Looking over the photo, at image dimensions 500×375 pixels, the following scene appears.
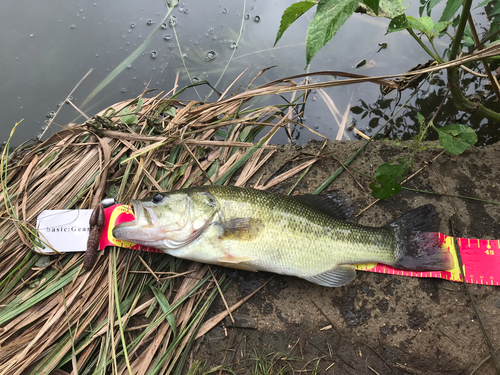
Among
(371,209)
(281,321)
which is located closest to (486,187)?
(371,209)

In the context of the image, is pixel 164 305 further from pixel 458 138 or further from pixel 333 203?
pixel 458 138

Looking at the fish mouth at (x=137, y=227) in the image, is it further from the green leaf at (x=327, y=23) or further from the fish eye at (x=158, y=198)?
the green leaf at (x=327, y=23)

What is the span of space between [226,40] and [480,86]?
138 inches

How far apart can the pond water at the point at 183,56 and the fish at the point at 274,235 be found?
1.49 m

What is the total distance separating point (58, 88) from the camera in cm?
397

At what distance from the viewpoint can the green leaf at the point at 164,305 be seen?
101 inches

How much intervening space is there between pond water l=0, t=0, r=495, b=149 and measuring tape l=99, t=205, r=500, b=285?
61.4 inches

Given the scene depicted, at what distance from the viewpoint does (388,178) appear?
105 inches

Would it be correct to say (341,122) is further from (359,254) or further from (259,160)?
(359,254)

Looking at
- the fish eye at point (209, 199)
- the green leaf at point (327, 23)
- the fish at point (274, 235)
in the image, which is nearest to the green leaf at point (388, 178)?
the fish at point (274, 235)

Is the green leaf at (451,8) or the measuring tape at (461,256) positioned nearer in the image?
the green leaf at (451,8)

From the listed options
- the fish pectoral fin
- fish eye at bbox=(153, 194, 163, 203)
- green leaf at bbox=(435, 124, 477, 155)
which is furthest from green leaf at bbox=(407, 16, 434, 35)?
fish eye at bbox=(153, 194, 163, 203)

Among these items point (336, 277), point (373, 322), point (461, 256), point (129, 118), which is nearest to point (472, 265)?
point (461, 256)

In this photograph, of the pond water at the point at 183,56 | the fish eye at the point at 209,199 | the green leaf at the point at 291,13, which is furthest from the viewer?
the pond water at the point at 183,56
